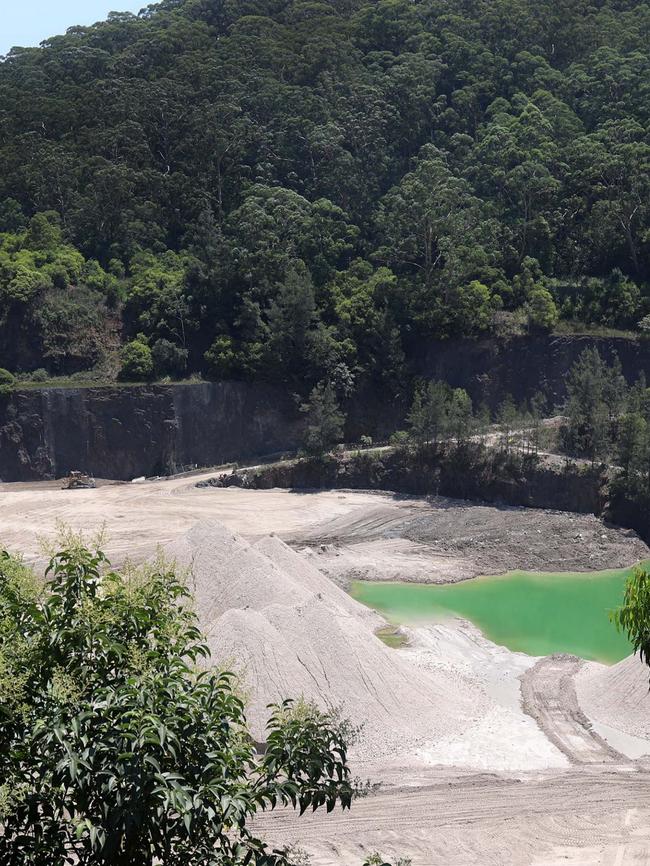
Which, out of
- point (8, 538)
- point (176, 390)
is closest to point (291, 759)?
point (8, 538)

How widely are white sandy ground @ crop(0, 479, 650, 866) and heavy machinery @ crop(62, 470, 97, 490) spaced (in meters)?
9.31

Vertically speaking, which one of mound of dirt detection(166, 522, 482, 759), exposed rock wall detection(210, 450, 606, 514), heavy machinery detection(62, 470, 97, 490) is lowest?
mound of dirt detection(166, 522, 482, 759)

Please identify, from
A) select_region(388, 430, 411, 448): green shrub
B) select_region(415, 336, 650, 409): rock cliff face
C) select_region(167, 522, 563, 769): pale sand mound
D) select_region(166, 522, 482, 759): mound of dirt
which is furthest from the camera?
select_region(415, 336, 650, 409): rock cliff face

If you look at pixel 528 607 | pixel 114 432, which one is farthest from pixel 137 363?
pixel 528 607

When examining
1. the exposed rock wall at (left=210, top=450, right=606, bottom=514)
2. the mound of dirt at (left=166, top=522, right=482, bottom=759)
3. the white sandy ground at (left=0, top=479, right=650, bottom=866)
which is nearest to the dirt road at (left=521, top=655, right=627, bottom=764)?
the white sandy ground at (left=0, top=479, right=650, bottom=866)

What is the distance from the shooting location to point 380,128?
259 feet

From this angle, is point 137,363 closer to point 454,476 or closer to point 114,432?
point 114,432

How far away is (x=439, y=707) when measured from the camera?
102 feet

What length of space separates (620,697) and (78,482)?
35974mm

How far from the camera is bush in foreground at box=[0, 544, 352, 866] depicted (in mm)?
10461

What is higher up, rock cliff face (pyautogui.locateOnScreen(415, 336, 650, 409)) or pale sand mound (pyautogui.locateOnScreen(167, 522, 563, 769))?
rock cliff face (pyautogui.locateOnScreen(415, 336, 650, 409))

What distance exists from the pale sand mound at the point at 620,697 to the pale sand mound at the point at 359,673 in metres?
2.14

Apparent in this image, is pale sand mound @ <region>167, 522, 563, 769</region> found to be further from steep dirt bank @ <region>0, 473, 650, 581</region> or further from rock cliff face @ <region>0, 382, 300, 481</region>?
rock cliff face @ <region>0, 382, 300, 481</region>

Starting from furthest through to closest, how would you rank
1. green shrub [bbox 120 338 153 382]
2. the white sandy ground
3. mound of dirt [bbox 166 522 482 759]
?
green shrub [bbox 120 338 153 382] < mound of dirt [bbox 166 522 482 759] < the white sandy ground
